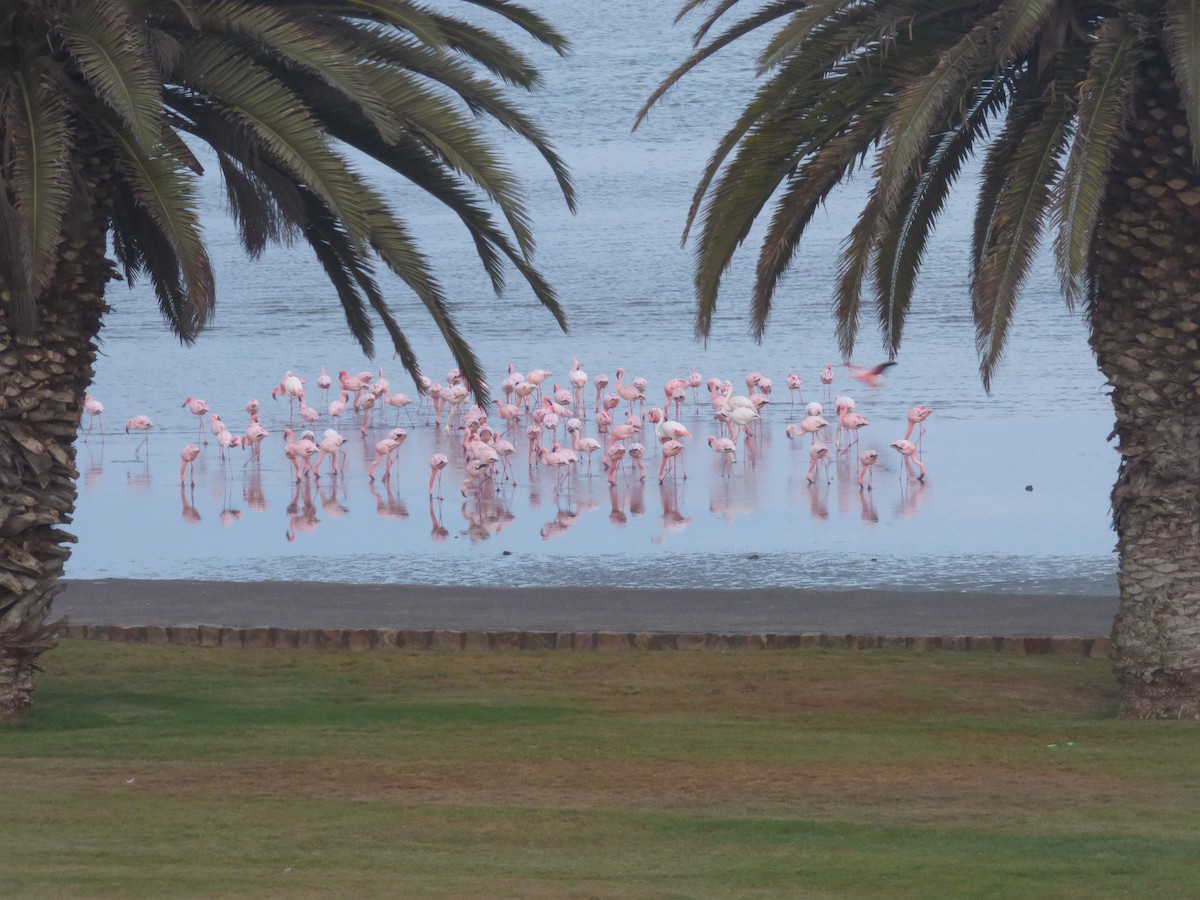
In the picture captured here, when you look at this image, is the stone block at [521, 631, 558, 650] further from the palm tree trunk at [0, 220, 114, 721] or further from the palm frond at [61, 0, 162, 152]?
the palm frond at [61, 0, 162, 152]

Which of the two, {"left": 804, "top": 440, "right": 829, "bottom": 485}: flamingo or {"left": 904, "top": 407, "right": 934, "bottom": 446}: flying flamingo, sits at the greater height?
{"left": 904, "top": 407, "right": 934, "bottom": 446}: flying flamingo

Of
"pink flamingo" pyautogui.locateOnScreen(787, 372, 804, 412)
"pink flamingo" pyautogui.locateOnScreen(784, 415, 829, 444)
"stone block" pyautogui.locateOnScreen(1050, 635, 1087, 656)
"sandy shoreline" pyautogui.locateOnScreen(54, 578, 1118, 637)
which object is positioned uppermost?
"pink flamingo" pyautogui.locateOnScreen(787, 372, 804, 412)

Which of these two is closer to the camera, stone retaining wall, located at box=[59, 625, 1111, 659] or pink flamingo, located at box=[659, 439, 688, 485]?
stone retaining wall, located at box=[59, 625, 1111, 659]

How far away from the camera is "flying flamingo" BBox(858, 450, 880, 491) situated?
20.1 m

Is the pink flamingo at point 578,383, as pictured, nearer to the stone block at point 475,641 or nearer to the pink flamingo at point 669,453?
the pink flamingo at point 669,453

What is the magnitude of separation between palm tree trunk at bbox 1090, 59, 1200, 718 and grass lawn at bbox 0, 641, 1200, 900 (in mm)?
419

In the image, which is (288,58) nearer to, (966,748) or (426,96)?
(426,96)

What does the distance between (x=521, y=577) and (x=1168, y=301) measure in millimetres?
6997

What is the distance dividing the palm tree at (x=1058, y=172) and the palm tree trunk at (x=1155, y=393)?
0.01m

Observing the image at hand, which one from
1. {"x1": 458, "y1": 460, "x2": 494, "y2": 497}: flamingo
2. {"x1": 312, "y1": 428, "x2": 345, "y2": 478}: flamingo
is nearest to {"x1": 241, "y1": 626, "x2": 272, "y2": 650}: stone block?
{"x1": 458, "y1": 460, "x2": 494, "y2": 497}: flamingo

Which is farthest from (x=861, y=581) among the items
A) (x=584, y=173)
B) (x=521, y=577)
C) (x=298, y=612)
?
(x=584, y=173)

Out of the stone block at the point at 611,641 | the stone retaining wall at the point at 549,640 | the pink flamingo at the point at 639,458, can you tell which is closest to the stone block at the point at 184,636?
the stone retaining wall at the point at 549,640

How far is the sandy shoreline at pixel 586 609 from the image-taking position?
11.9 meters

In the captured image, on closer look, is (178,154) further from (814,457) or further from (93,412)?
(93,412)
